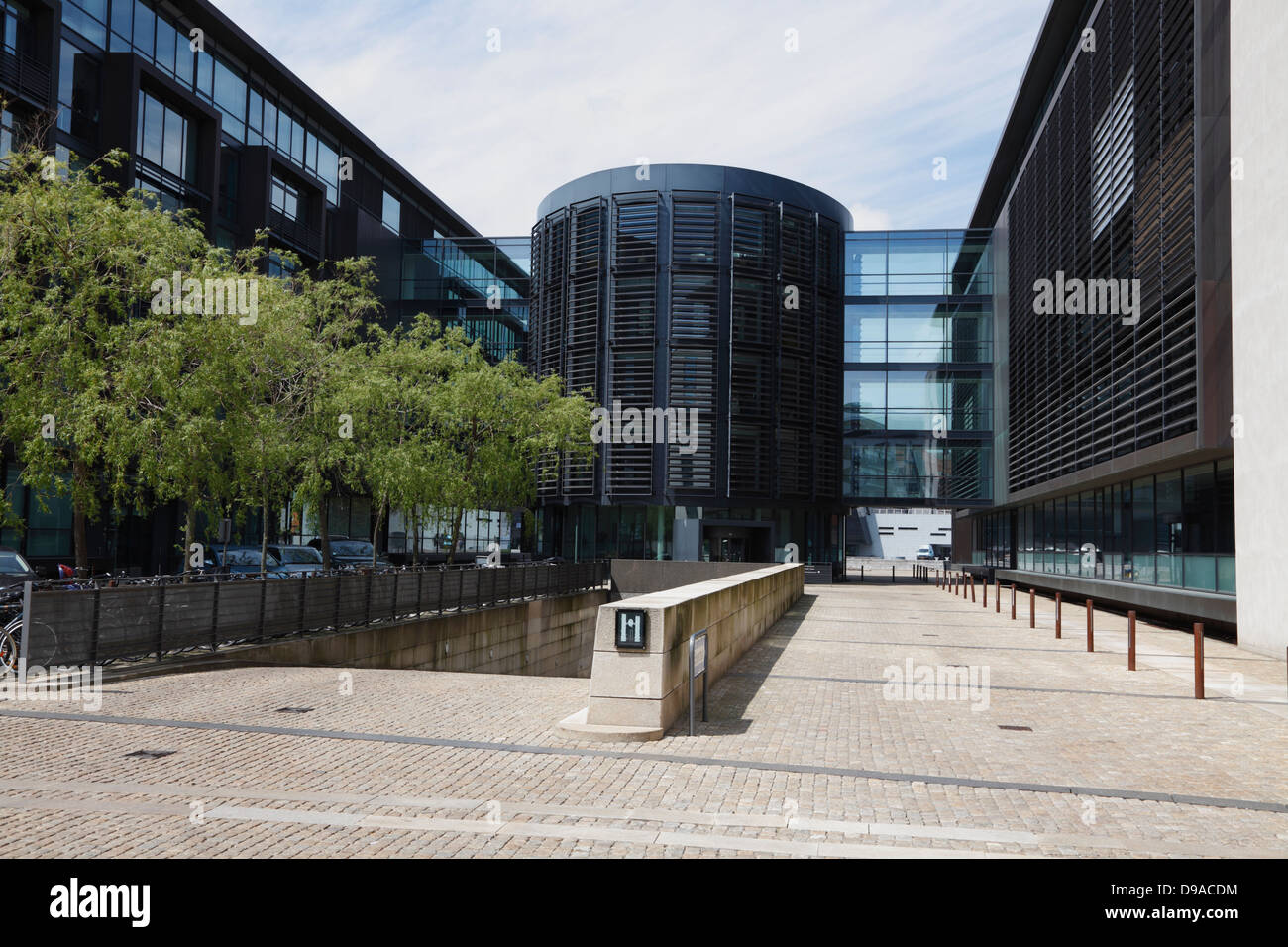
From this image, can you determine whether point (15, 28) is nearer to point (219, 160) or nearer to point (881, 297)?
point (219, 160)

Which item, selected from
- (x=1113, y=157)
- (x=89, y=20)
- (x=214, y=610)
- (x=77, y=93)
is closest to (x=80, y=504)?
(x=214, y=610)

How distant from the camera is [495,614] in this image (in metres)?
25.7

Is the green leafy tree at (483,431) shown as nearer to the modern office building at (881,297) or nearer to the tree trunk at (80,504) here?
the tree trunk at (80,504)

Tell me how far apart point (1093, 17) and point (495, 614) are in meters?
23.4

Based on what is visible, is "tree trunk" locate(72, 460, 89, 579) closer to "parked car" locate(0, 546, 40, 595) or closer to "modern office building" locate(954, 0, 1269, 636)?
"parked car" locate(0, 546, 40, 595)

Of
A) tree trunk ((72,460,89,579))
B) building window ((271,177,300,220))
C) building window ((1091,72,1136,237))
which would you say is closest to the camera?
tree trunk ((72,460,89,579))

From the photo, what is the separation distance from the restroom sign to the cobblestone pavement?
3.02ft

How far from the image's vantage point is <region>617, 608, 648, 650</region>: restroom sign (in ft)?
30.2

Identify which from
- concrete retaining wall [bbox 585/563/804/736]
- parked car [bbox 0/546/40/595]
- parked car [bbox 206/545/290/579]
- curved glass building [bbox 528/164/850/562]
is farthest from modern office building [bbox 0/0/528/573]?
concrete retaining wall [bbox 585/563/804/736]

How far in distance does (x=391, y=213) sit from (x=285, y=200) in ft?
40.4

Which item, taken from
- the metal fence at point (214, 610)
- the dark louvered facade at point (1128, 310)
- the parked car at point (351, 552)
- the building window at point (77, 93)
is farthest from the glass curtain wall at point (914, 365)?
the building window at point (77, 93)

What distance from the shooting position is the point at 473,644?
78.8 ft

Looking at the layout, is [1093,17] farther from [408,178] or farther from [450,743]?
[408,178]
